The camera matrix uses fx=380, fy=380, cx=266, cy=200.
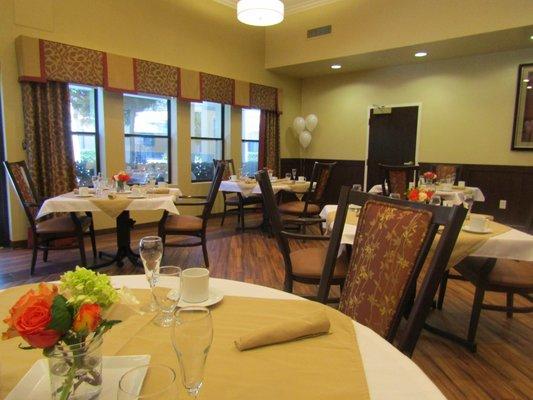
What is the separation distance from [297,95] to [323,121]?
804 mm

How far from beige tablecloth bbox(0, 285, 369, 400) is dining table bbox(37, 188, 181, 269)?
224cm

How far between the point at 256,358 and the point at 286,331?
0.31 ft

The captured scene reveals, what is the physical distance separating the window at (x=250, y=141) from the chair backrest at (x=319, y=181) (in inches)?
92.0

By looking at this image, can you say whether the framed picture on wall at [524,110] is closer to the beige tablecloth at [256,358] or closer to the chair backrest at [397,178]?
the chair backrest at [397,178]

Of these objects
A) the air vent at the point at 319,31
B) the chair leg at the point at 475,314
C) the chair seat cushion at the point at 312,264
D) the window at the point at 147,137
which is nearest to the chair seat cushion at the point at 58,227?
the window at the point at 147,137

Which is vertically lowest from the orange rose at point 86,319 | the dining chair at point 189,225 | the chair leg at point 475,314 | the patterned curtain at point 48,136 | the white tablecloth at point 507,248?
the chair leg at point 475,314

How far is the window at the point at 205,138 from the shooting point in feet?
20.1

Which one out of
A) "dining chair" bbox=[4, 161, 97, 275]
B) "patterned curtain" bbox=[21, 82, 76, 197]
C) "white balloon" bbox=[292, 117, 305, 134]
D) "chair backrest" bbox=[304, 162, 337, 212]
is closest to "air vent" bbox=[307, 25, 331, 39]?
"white balloon" bbox=[292, 117, 305, 134]

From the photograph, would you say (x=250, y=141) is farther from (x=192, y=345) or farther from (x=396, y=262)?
(x=192, y=345)

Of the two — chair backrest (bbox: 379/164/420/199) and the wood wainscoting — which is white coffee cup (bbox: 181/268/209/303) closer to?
chair backrest (bbox: 379/164/420/199)

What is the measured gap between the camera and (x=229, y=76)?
630 centimetres

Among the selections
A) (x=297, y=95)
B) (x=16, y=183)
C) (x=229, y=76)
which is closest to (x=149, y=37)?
(x=229, y=76)

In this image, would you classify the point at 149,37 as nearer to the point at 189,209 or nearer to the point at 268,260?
the point at 189,209

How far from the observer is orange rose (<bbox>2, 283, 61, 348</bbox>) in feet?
1.67
